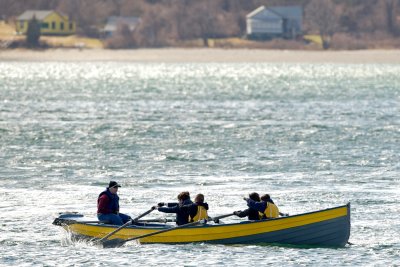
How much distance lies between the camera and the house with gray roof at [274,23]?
187750 mm

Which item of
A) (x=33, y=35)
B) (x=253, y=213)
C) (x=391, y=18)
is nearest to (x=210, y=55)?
(x=33, y=35)

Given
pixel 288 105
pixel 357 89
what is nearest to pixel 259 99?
pixel 288 105

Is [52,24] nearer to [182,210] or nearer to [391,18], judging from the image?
[391,18]

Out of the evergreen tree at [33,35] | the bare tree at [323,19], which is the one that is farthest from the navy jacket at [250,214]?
the bare tree at [323,19]

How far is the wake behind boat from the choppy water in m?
0.28

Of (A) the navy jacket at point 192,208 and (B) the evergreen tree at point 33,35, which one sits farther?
(B) the evergreen tree at point 33,35

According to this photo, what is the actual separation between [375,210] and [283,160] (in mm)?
13382

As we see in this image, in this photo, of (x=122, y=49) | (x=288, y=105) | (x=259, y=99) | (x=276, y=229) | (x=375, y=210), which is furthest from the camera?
(x=122, y=49)

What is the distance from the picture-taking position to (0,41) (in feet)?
601

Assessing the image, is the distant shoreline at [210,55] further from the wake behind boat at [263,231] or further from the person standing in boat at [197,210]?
the person standing in boat at [197,210]

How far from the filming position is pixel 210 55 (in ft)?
577

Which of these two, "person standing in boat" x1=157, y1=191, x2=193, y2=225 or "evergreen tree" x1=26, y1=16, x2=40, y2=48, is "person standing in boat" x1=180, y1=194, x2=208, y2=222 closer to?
"person standing in boat" x1=157, y1=191, x2=193, y2=225

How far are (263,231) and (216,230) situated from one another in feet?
4.02

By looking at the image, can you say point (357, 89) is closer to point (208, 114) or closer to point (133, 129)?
point (208, 114)
